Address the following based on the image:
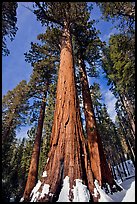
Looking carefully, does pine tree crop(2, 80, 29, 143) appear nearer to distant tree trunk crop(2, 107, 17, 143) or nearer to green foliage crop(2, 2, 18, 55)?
distant tree trunk crop(2, 107, 17, 143)

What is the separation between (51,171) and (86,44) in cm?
695

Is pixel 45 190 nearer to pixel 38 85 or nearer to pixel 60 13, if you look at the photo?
pixel 60 13

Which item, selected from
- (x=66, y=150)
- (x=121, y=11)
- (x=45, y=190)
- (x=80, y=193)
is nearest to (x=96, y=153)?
(x=66, y=150)

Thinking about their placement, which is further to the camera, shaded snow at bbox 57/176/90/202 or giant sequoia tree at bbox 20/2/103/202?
giant sequoia tree at bbox 20/2/103/202

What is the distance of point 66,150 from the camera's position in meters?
3.50

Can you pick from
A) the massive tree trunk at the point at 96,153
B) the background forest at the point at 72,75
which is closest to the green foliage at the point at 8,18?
the background forest at the point at 72,75

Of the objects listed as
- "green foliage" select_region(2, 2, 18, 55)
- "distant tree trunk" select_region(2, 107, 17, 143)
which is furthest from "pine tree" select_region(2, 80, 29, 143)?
"green foliage" select_region(2, 2, 18, 55)

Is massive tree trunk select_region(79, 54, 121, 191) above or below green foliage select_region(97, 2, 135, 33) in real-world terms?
below

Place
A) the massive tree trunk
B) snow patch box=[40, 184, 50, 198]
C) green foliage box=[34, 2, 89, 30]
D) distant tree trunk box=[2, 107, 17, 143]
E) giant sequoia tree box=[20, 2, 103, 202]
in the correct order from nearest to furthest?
snow patch box=[40, 184, 50, 198] < giant sequoia tree box=[20, 2, 103, 202] < the massive tree trunk < green foliage box=[34, 2, 89, 30] < distant tree trunk box=[2, 107, 17, 143]

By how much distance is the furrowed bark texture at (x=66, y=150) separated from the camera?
10.2ft

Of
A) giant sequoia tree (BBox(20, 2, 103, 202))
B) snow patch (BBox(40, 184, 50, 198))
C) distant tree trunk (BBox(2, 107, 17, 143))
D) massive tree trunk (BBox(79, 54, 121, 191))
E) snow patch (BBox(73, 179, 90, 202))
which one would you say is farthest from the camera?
distant tree trunk (BBox(2, 107, 17, 143))

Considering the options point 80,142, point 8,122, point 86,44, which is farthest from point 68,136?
point 8,122

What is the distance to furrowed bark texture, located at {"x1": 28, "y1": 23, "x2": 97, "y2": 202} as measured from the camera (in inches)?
122

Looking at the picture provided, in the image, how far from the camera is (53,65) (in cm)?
1001
